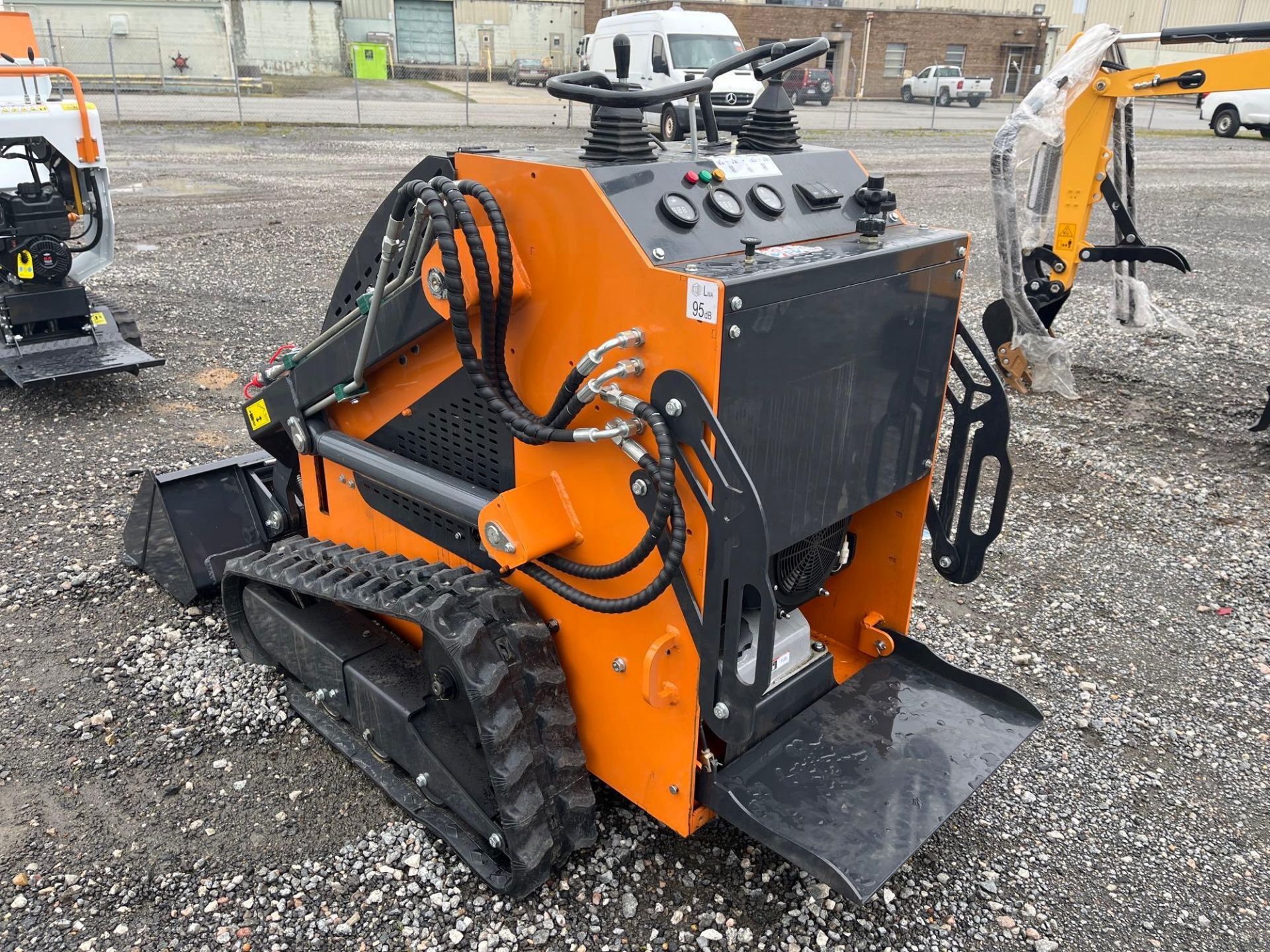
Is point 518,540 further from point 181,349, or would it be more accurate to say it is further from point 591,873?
point 181,349

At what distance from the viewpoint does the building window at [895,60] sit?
42219 mm

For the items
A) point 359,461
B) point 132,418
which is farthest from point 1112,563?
point 132,418

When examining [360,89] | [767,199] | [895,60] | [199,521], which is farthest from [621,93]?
[895,60]

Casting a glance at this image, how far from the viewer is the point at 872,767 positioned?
9.59 ft

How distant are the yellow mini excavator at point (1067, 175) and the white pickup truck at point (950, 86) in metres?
30.9

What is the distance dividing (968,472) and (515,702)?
1589 millimetres

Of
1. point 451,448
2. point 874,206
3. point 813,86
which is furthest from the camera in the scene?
point 813,86

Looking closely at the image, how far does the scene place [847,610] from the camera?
3514 millimetres

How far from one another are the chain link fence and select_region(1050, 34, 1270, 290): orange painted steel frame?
15.7m

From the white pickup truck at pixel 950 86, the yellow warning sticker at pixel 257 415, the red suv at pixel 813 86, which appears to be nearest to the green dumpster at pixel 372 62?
the red suv at pixel 813 86

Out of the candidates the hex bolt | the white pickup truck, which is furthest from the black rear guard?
the white pickup truck

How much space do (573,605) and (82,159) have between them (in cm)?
552

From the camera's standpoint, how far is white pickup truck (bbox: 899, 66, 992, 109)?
36.4 meters

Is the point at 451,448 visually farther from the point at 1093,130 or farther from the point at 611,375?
the point at 1093,130
